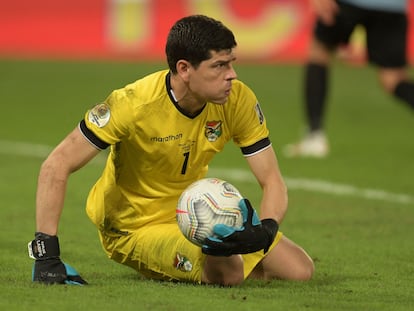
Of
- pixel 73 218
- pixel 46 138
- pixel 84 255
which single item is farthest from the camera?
pixel 46 138

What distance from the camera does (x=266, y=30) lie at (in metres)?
19.0

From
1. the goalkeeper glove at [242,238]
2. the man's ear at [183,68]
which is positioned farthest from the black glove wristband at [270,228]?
the man's ear at [183,68]

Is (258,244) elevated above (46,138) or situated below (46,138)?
above

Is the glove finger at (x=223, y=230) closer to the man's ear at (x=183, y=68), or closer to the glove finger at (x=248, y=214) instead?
the glove finger at (x=248, y=214)

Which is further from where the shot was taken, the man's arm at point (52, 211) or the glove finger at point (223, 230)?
the man's arm at point (52, 211)

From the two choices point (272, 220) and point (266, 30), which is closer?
point (272, 220)

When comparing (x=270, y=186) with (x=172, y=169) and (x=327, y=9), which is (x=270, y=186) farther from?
(x=327, y=9)

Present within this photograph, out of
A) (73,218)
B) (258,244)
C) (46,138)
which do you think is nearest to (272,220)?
(258,244)

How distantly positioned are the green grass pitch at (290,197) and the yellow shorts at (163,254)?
11cm

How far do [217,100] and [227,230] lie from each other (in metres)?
0.69

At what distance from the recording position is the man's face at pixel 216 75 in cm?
589

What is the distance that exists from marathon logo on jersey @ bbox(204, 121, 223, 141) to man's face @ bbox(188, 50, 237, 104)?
11.6 inches

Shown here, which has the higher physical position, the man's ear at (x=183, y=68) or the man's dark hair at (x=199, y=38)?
the man's dark hair at (x=199, y=38)

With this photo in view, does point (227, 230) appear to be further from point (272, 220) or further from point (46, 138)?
point (46, 138)
